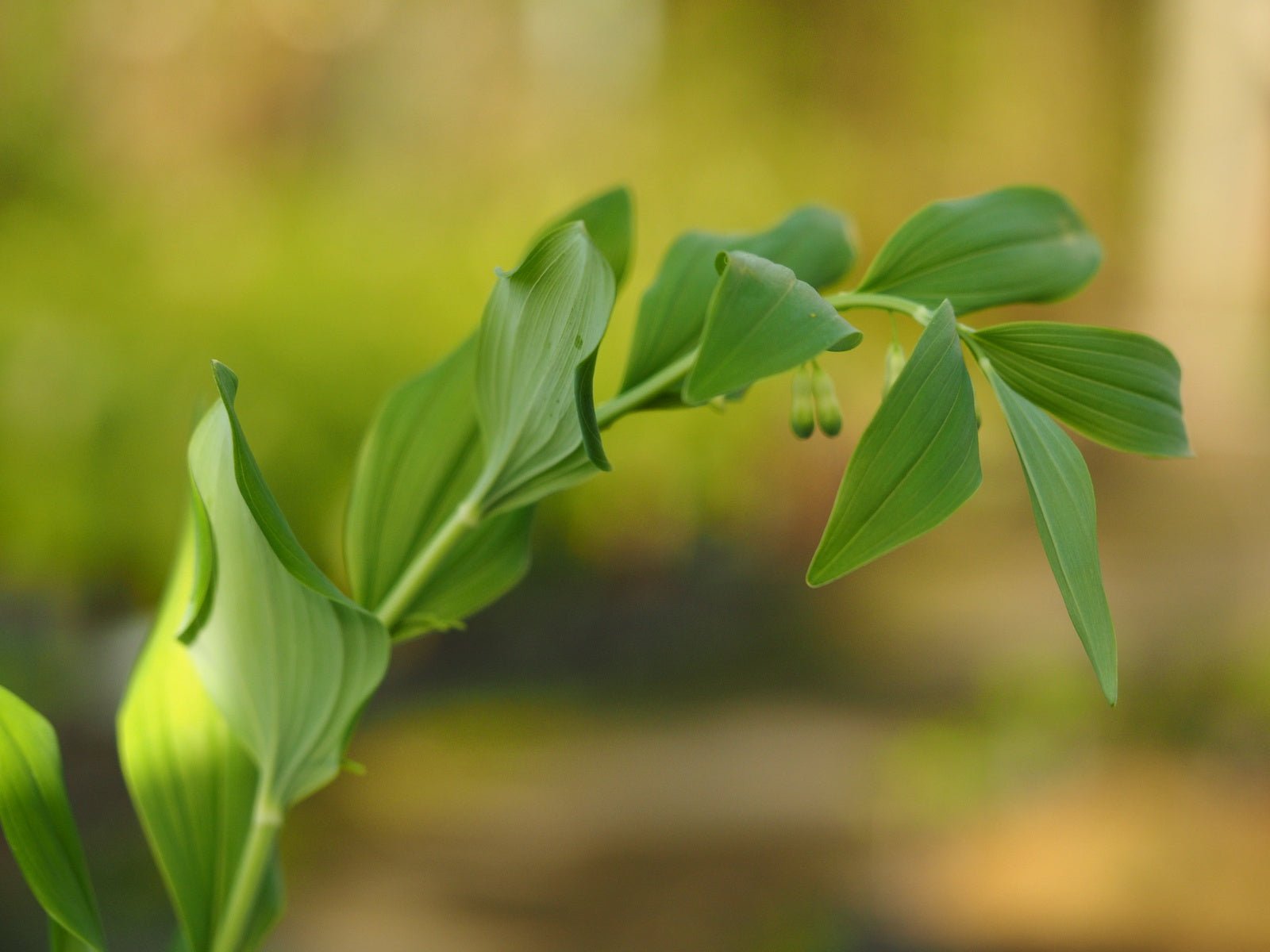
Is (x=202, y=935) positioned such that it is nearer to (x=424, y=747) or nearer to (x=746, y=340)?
(x=746, y=340)

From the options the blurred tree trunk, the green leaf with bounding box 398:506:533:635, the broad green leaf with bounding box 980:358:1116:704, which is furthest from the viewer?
the blurred tree trunk

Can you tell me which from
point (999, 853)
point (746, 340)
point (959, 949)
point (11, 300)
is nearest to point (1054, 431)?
point (746, 340)

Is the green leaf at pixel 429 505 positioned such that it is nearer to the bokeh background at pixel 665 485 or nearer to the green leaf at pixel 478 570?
the green leaf at pixel 478 570

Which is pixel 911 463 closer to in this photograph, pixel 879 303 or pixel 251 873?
pixel 879 303

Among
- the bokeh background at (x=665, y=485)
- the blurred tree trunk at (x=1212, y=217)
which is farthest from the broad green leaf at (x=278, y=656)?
the blurred tree trunk at (x=1212, y=217)

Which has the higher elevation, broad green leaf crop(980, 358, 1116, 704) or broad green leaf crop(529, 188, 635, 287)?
broad green leaf crop(529, 188, 635, 287)

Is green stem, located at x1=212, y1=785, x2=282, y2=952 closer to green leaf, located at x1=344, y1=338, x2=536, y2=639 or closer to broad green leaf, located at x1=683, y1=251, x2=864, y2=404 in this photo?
green leaf, located at x1=344, y1=338, x2=536, y2=639

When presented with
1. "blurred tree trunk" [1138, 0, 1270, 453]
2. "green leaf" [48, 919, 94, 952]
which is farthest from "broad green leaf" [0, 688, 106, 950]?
"blurred tree trunk" [1138, 0, 1270, 453]
